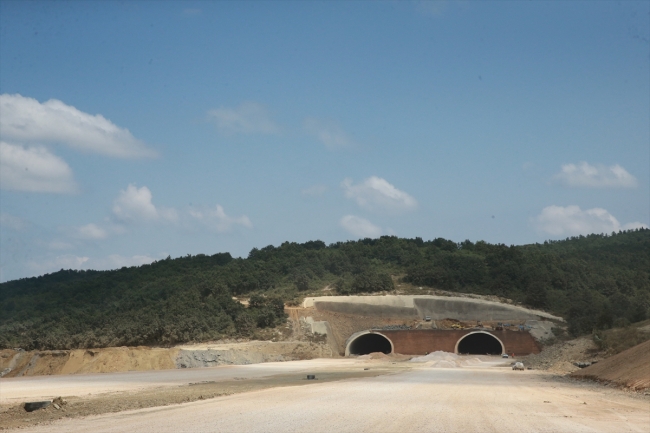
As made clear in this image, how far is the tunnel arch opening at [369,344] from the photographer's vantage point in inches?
2936

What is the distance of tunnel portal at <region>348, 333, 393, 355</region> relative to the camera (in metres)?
75.3

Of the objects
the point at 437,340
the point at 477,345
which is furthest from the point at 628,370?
the point at 477,345

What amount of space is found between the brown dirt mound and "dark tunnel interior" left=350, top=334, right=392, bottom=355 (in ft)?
134

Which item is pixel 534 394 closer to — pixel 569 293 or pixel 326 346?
pixel 326 346

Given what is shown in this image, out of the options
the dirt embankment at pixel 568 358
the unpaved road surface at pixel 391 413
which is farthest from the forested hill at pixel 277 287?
the unpaved road surface at pixel 391 413

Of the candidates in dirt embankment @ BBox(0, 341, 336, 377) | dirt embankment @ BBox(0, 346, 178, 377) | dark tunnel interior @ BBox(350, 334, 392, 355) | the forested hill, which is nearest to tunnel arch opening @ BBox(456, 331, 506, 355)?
dark tunnel interior @ BBox(350, 334, 392, 355)

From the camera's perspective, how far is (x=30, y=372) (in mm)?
50656

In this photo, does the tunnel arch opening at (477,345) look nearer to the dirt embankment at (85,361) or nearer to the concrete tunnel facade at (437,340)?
the concrete tunnel facade at (437,340)

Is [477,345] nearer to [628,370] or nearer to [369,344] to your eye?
[369,344]

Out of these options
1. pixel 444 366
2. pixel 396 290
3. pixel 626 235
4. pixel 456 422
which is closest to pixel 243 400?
pixel 456 422

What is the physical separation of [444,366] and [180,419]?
38507 mm

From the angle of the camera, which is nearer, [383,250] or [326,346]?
[326,346]

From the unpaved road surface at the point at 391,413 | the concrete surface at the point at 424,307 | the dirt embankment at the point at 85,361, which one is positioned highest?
the concrete surface at the point at 424,307

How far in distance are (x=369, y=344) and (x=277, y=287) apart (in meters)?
19.3
